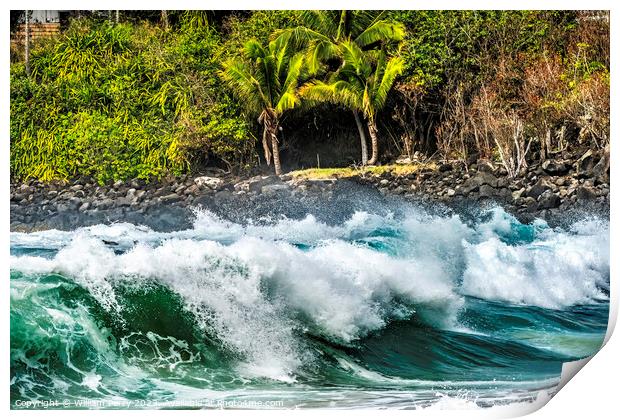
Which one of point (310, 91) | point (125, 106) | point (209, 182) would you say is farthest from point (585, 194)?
point (125, 106)

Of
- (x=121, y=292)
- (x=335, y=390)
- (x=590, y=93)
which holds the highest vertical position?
(x=590, y=93)

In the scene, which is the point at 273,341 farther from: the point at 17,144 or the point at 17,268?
the point at 17,144

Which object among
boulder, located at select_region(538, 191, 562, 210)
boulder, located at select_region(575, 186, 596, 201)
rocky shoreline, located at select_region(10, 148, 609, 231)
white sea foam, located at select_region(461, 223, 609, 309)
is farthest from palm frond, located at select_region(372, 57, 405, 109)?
boulder, located at select_region(575, 186, 596, 201)

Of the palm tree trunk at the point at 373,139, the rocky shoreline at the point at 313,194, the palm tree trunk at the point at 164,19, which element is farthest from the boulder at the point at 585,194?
the palm tree trunk at the point at 164,19

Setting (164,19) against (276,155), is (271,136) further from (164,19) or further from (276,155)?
(164,19)

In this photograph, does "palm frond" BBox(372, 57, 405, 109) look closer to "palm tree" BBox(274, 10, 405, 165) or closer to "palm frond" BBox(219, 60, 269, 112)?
"palm tree" BBox(274, 10, 405, 165)

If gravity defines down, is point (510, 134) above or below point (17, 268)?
above

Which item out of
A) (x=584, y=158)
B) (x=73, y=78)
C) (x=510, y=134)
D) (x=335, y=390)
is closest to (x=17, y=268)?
(x=73, y=78)
